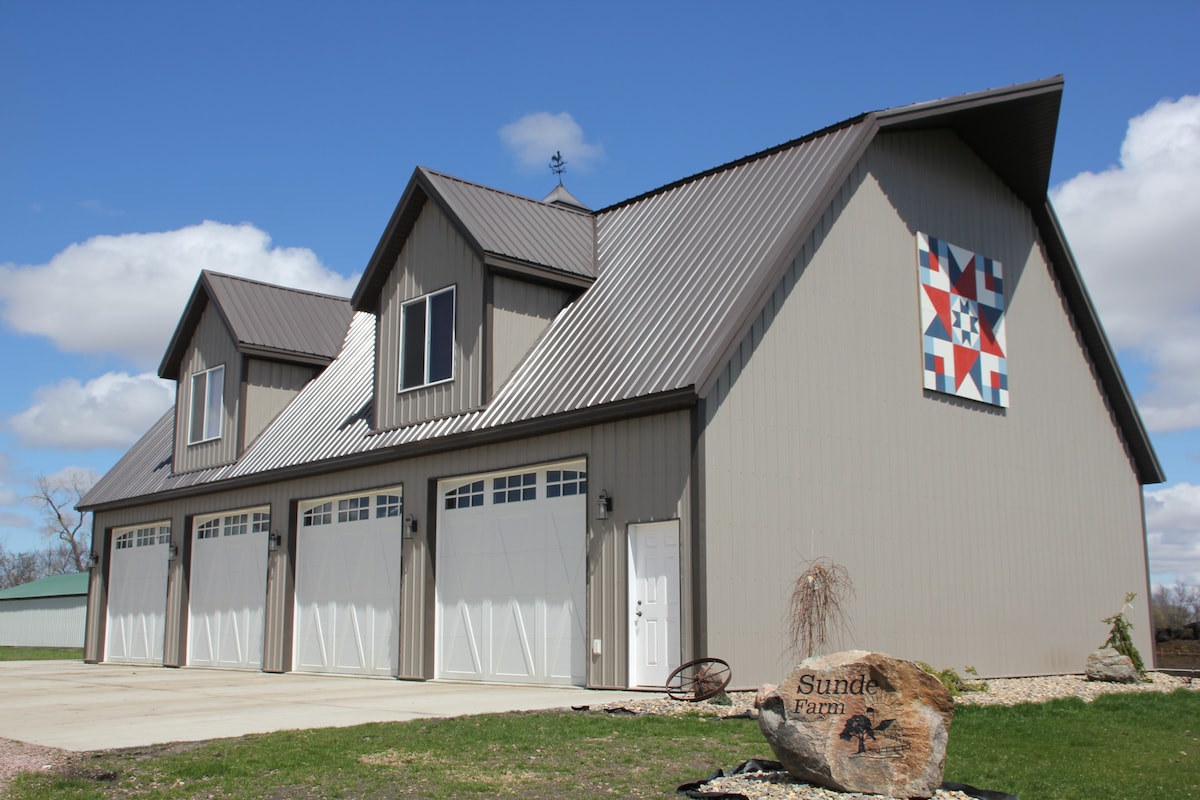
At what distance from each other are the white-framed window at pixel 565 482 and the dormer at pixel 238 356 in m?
8.82

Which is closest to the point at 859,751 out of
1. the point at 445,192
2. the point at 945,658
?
the point at 945,658

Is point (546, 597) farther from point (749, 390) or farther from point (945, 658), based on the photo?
point (945, 658)

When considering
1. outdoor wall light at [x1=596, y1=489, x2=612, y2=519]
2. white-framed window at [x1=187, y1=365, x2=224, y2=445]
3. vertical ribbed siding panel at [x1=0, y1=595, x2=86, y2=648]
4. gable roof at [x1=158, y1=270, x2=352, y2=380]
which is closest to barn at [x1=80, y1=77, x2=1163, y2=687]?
outdoor wall light at [x1=596, y1=489, x2=612, y2=519]

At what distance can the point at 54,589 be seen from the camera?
4562cm

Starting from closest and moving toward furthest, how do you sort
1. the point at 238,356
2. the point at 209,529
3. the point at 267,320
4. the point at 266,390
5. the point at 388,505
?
the point at 388,505, the point at 238,356, the point at 266,390, the point at 209,529, the point at 267,320

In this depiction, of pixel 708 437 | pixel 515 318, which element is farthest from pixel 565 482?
pixel 515 318

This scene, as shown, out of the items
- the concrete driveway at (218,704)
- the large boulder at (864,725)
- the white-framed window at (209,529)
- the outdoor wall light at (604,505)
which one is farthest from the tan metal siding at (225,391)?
the large boulder at (864,725)

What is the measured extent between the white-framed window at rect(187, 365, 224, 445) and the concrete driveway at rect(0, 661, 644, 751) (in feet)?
20.2

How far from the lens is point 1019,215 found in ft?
63.0

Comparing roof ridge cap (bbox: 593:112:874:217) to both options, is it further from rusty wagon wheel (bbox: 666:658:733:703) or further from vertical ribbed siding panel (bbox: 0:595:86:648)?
vertical ribbed siding panel (bbox: 0:595:86:648)

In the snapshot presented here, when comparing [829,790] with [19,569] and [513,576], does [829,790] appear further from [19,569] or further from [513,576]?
[19,569]

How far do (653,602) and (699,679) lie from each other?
4.90ft

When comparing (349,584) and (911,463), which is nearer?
(911,463)

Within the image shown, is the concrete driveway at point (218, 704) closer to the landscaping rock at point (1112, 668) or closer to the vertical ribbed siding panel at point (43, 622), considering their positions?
the landscaping rock at point (1112, 668)
